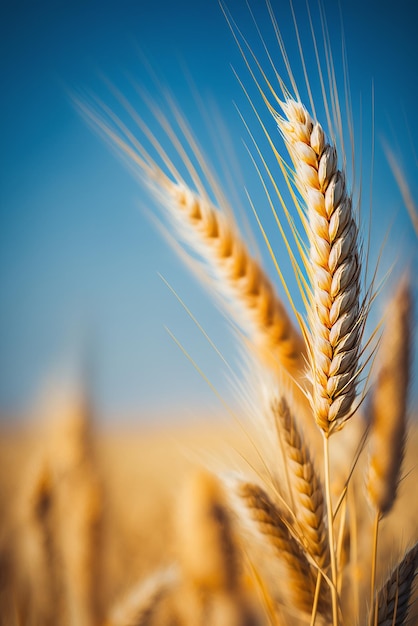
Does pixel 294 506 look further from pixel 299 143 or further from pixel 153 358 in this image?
pixel 153 358

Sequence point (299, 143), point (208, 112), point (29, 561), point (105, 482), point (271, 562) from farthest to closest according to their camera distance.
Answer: point (208, 112)
point (105, 482)
point (29, 561)
point (271, 562)
point (299, 143)

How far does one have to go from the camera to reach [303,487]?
46 centimetres

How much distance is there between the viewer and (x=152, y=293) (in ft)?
3.79

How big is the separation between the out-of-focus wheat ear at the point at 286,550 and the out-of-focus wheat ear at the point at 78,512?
42 cm

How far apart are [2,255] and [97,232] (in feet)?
0.94

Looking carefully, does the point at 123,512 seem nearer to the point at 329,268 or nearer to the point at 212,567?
the point at 212,567

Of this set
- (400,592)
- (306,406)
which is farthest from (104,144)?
(400,592)

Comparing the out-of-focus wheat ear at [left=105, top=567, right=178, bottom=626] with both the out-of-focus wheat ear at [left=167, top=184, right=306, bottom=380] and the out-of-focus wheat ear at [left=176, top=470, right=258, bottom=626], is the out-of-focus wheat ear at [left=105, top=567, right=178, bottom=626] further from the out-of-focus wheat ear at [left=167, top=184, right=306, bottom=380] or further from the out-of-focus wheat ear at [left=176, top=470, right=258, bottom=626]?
the out-of-focus wheat ear at [left=167, top=184, right=306, bottom=380]

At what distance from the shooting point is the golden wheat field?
39 cm

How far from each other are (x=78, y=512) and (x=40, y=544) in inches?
4.6

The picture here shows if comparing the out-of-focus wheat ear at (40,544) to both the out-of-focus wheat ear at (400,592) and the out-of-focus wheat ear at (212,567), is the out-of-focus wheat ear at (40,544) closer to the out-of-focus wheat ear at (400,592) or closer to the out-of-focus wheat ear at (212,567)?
the out-of-focus wheat ear at (212,567)

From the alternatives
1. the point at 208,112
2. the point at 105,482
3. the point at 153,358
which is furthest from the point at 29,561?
the point at 208,112

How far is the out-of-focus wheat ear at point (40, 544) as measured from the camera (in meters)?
0.68

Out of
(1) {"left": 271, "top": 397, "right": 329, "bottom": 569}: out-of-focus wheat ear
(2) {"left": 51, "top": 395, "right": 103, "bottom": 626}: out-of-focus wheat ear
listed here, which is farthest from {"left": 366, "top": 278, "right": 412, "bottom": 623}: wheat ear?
(2) {"left": 51, "top": 395, "right": 103, "bottom": 626}: out-of-focus wheat ear
